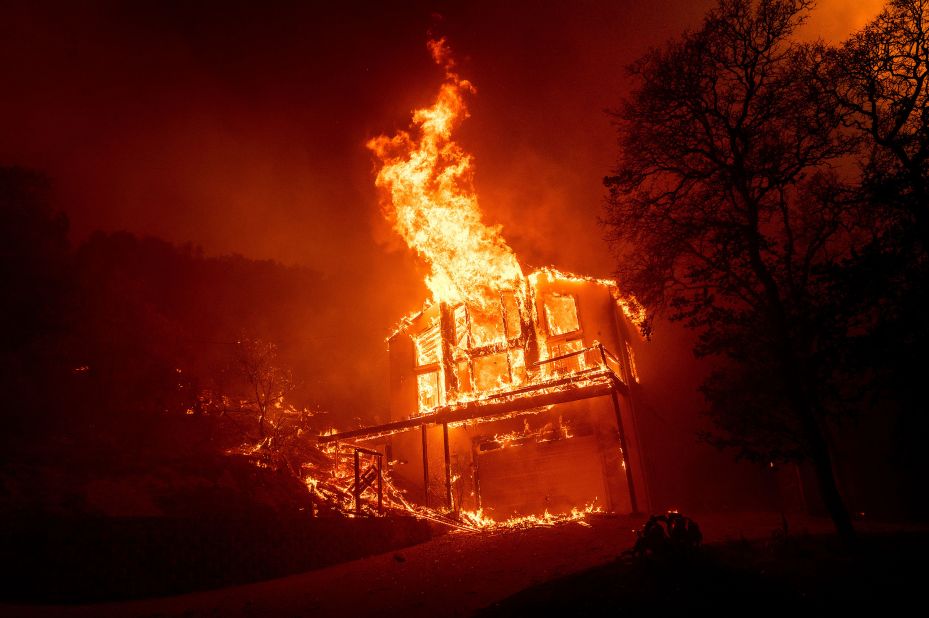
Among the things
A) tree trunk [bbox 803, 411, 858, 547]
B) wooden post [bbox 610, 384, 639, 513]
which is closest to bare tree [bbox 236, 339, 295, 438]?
wooden post [bbox 610, 384, 639, 513]

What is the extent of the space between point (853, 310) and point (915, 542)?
3698 millimetres

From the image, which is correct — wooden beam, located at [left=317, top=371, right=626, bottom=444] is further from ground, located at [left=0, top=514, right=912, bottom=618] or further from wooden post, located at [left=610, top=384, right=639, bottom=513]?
ground, located at [left=0, top=514, right=912, bottom=618]

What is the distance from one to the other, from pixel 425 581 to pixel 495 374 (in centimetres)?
1277

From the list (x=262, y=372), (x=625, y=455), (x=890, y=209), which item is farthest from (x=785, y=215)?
(x=262, y=372)

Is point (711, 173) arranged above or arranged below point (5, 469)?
above

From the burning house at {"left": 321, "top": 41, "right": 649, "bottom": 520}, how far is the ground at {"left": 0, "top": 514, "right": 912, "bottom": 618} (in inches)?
214

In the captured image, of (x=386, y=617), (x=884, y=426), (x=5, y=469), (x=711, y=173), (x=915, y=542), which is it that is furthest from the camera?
(x=884, y=426)

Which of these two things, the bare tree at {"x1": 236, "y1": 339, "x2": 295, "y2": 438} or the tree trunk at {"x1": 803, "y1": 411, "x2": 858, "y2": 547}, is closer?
the tree trunk at {"x1": 803, "y1": 411, "x2": 858, "y2": 547}

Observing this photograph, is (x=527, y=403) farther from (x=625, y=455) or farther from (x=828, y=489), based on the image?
(x=828, y=489)

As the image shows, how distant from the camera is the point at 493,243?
21828 mm

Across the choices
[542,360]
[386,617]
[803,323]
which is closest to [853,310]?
[803,323]

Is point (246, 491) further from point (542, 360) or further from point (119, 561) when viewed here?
point (542, 360)

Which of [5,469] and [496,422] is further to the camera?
[496,422]

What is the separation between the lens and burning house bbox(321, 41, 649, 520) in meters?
17.6
